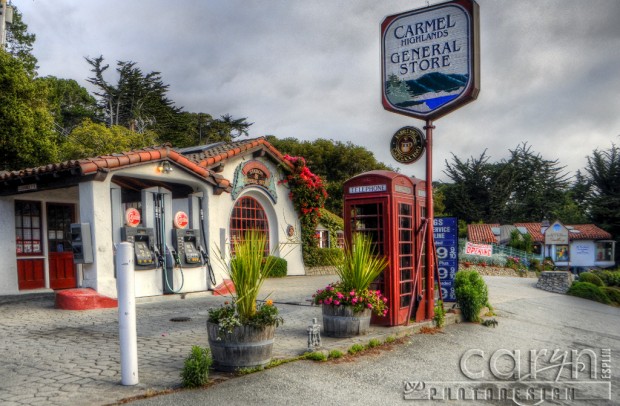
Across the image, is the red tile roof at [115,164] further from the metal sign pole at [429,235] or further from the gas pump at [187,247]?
the metal sign pole at [429,235]

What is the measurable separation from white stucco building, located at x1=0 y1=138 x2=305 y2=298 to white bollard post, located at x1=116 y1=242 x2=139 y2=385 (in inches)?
217

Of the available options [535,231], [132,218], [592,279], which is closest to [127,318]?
[132,218]

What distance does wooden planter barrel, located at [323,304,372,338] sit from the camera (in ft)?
24.9

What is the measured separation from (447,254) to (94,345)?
7131 mm

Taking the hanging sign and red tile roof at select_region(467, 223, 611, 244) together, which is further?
red tile roof at select_region(467, 223, 611, 244)

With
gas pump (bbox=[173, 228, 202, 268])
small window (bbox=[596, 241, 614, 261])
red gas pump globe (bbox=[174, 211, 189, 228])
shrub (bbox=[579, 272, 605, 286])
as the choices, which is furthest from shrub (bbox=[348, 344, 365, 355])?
small window (bbox=[596, 241, 614, 261])

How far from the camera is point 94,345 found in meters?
7.20

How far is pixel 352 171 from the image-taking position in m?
40.7

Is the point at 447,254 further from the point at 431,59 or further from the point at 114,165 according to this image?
the point at 114,165

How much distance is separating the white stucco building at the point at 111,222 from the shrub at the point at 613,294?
12.4 meters

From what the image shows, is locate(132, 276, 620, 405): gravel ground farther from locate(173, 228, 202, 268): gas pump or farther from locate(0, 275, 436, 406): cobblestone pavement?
locate(173, 228, 202, 268): gas pump

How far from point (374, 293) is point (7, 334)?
18.3 ft

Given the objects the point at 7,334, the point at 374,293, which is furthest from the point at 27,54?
the point at 374,293

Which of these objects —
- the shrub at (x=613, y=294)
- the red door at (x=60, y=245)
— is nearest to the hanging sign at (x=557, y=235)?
the shrub at (x=613, y=294)
